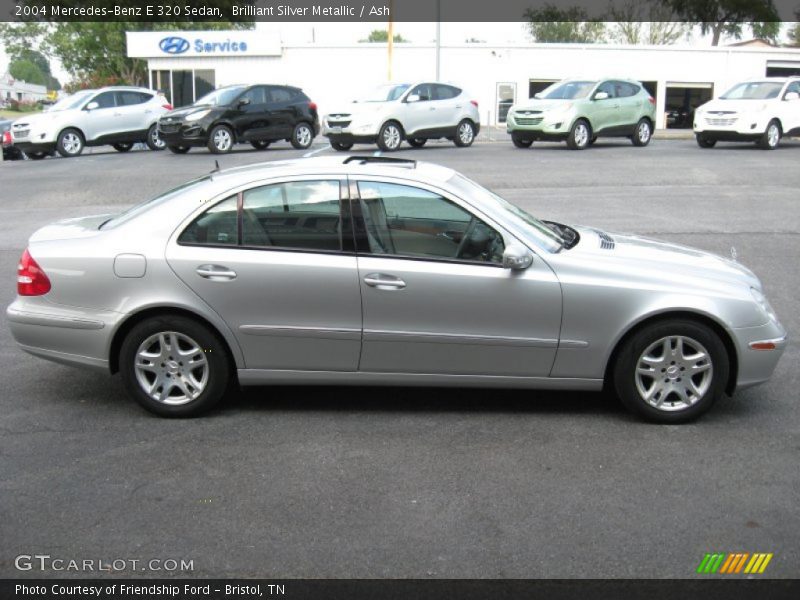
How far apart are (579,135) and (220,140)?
871 cm

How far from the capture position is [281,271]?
548 centimetres

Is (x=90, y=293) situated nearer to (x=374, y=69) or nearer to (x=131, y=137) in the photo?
(x=131, y=137)

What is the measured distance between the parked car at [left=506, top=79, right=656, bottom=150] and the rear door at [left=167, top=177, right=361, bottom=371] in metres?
18.4

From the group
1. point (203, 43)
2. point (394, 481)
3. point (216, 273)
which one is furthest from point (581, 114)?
point (203, 43)

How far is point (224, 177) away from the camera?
5.80 metres

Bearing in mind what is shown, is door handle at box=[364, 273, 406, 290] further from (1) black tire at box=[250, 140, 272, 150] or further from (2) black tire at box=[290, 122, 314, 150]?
(2) black tire at box=[290, 122, 314, 150]

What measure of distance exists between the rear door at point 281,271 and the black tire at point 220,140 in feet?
57.6

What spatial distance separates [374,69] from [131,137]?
22.1 meters

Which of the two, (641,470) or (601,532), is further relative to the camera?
(641,470)

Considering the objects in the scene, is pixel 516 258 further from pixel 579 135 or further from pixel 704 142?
pixel 704 142

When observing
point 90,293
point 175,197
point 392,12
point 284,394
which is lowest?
point 284,394

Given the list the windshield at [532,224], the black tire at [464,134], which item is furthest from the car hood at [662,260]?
the black tire at [464,134]
